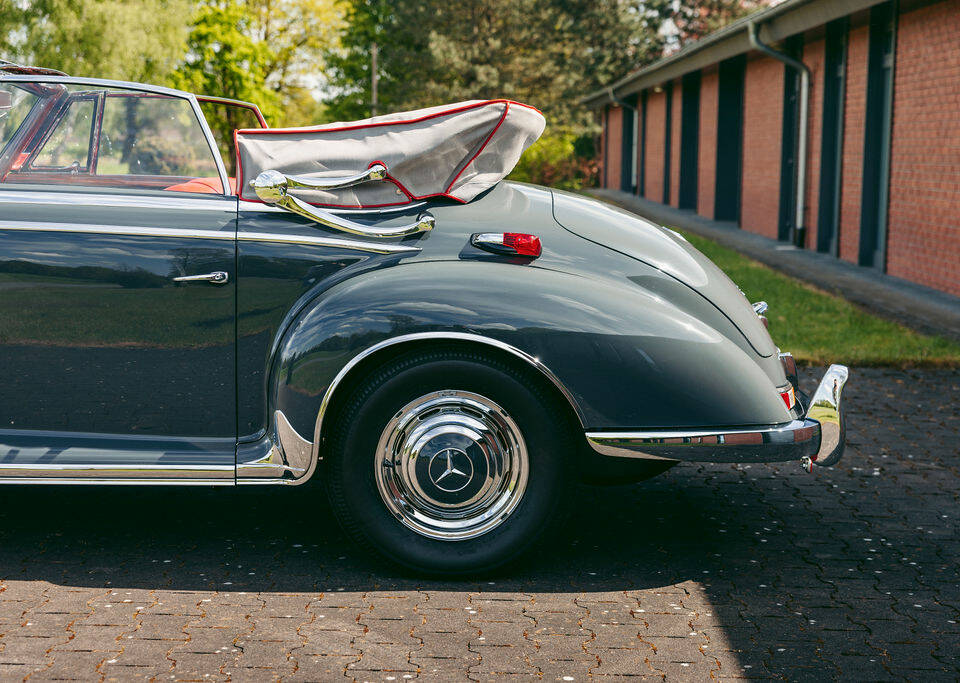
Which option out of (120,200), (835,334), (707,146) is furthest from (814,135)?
(120,200)

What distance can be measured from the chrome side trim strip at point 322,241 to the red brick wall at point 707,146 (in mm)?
20678

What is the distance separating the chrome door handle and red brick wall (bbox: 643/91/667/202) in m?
27.3

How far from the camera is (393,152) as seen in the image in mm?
4156

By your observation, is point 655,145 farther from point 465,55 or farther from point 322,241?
point 322,241

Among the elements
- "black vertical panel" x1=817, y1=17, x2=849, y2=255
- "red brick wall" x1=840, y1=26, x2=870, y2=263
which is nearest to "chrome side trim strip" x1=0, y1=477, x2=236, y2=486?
"red brick wall" x1=840, y1=26, x2=870, y2=263

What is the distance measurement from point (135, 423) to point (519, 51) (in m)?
47.8

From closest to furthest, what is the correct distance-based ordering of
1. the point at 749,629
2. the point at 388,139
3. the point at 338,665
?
the point at 338,665, the point at 749,629, the point at 388,139

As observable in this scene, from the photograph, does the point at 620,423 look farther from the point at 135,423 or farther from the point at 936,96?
the point at 936,96

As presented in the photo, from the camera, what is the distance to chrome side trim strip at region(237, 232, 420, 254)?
3.94m

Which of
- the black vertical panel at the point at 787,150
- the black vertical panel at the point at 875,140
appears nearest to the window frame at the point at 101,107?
the black vertical panel at the point at 875,140

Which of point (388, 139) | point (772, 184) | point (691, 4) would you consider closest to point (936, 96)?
point (772, 184)

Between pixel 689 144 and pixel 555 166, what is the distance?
17.1m

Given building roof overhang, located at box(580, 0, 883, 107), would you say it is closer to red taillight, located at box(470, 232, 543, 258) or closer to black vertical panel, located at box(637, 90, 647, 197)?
black vertical panel, located at box(637, 90, 647, 197)

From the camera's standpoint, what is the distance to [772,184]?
1914cm
